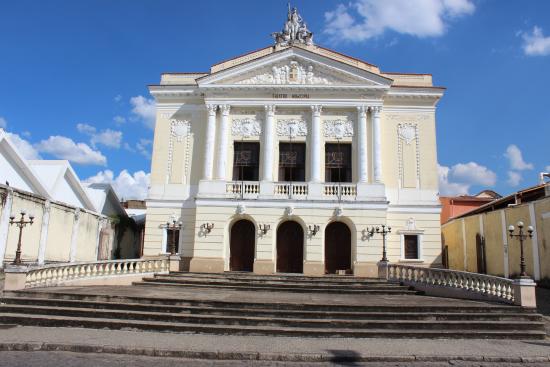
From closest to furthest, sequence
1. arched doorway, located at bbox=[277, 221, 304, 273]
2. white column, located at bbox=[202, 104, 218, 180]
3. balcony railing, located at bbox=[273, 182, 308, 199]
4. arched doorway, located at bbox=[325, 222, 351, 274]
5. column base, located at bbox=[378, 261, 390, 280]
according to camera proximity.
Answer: column base, located at bbox=[378, 261, 390, 280]
balcony railing, located at bbox=[273, 182, 308, 199]
arched doorway, located at bbox=[325, 222, 351, 274]
arched doorway, located at bbox=[277, 221, 304, 273]
white column, located at bbox=[202, 104, 218, 180]

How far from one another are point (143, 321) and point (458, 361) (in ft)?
26.4

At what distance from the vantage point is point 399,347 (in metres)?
10.8

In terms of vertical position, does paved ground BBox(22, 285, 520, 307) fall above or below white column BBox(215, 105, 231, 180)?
below

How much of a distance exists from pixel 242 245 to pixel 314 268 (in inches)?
165

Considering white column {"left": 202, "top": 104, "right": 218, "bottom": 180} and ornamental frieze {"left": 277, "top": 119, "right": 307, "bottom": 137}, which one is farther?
ornamental frieze {"left": 277, "top": 119, "right": 307, "bottom": 137}

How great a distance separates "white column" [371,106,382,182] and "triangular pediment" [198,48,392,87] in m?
1.57

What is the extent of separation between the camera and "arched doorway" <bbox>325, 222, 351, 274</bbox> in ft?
79.2

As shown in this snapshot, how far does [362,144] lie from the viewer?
81.5ft

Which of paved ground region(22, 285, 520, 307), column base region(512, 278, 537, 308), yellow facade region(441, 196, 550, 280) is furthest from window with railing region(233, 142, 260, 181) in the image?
column base region(512, 278, 537, 308)

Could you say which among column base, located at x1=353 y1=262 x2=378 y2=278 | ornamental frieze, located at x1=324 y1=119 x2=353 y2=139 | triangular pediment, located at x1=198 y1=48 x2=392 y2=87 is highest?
triangular pediment, located at x1=198 y1=48 x2=392 y2=87

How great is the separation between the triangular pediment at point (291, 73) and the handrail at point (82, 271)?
10388 mm

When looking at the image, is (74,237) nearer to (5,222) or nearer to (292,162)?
(5,222)

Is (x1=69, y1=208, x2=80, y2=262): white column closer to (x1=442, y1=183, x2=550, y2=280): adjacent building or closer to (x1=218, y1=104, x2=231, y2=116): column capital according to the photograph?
(x1=218, y1=104, x2=231, y2=116): column capital

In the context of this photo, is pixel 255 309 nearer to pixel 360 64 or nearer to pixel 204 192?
pixel 204 192
